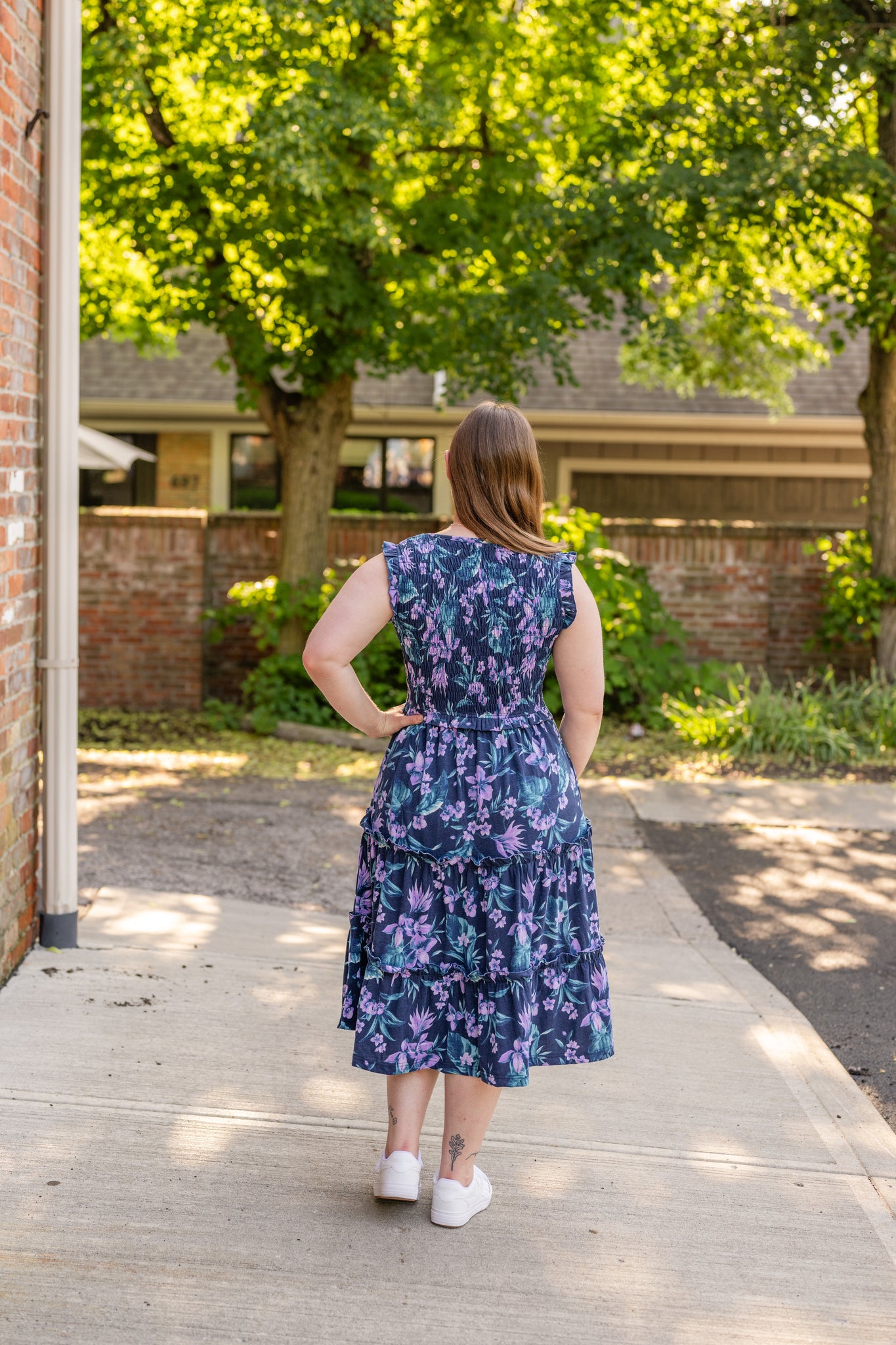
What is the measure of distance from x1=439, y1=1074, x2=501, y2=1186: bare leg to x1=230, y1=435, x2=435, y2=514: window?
15167 millimetres

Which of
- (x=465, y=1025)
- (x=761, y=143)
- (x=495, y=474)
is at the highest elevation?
(x=761, y=143)

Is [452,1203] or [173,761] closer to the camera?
[452,1203]

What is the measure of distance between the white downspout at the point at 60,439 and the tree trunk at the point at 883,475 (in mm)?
8188

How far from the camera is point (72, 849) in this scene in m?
4.44

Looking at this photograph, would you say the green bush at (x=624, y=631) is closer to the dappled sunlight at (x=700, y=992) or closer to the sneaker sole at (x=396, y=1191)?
the dappled sunlight at (x=700, y=992)

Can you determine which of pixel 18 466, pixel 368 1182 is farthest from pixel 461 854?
pixel 18 466

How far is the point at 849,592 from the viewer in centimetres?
1147

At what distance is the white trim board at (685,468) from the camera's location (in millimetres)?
17328

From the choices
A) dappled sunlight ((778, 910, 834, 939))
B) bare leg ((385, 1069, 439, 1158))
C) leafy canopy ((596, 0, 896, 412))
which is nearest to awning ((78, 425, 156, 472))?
leafy canopy ((596, 0, 896, 412))

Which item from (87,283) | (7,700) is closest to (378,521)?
(87,283)

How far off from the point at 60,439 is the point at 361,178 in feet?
20.6

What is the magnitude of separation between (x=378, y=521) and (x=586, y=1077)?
8705mm

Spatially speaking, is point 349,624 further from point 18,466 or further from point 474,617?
point 18,466

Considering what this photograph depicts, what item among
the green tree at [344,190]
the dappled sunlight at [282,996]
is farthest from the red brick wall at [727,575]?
the dappled sunlight at [282,996]
